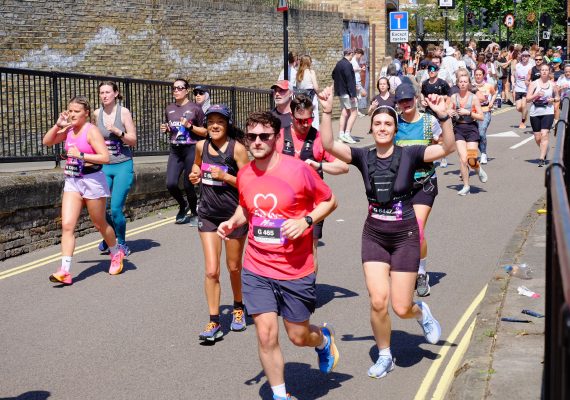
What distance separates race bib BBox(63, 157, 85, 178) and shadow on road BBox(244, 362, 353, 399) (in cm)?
391

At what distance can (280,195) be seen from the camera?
6.45m

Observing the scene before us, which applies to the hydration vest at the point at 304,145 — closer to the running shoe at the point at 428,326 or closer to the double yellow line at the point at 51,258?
the running shoe at the point at 428,326

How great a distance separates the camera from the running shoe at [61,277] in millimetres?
10320

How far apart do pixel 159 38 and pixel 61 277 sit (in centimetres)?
1237

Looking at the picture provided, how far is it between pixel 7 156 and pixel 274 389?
7996mm

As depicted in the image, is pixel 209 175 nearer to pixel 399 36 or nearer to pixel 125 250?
pixel 125 250

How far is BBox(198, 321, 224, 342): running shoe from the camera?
8.15 m

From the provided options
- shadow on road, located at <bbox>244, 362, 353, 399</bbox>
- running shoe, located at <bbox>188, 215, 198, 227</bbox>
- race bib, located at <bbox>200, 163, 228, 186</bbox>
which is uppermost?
race bib, located at <bbox>200, 163, 228, 186</bbox>

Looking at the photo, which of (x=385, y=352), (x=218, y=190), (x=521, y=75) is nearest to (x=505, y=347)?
(x=385, y=352)

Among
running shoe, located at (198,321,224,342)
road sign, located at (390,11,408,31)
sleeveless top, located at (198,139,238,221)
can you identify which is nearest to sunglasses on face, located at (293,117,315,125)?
sleeveless top, located at (198,139,238,221)

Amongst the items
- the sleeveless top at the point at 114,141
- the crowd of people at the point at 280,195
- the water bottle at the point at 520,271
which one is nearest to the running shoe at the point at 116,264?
the crowd of people at the point at 280,195

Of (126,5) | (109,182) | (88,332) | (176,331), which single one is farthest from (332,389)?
(126,5)

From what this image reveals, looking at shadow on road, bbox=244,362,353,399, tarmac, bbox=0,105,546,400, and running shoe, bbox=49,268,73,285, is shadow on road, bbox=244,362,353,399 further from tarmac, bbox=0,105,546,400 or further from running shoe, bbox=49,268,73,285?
running shoe, bbox=49,268,73,285

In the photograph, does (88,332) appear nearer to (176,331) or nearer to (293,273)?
(176,331)
